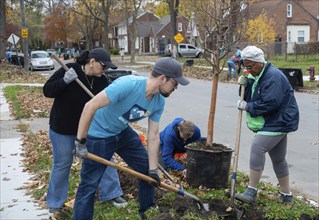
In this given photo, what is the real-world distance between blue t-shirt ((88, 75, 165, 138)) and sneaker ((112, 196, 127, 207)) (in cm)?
119

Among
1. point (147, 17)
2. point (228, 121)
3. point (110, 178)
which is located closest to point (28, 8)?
point (228, 121)

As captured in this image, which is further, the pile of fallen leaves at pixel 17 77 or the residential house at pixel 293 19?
the residential house at pixel 293 19

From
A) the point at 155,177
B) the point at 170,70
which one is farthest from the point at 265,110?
the point at 170,70

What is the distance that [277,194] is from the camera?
5.59 m

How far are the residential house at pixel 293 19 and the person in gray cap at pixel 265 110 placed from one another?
47760 mm

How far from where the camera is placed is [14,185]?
632cm

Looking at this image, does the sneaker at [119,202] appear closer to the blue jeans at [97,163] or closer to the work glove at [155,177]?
the blue jeans at [97,163]

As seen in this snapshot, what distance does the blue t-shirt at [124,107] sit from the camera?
3.81 m

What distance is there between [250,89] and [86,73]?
1822mm

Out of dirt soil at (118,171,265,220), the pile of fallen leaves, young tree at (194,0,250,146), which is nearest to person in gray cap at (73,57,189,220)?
dirt soil at (118,171,265,220)

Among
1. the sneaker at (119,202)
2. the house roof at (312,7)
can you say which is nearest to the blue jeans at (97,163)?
the sneaker at (119,202)

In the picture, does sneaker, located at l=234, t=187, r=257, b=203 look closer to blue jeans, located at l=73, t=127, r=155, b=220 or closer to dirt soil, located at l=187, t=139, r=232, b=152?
dirt soil, located at l=187, t=139, r=232, b=152

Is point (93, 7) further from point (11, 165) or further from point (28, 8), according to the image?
point (11, 165)

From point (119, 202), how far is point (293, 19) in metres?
51.9
